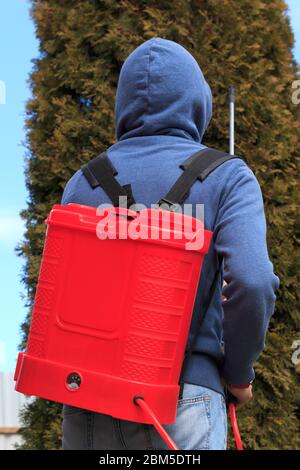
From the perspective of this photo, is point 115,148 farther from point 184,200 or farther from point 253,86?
point 253,86

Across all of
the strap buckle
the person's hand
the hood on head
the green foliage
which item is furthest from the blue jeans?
the green foliage

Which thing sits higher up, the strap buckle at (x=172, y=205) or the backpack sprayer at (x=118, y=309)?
the strap buckle at (x=172, y=205)

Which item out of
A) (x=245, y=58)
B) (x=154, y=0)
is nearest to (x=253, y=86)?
(x=245, y=58)

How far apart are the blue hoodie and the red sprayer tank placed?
0.10m

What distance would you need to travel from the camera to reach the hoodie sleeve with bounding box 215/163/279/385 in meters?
2.04

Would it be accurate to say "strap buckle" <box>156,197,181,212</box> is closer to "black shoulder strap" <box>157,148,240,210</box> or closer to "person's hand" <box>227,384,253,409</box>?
"black shoulder strap" <box>157,148,240,210</box>

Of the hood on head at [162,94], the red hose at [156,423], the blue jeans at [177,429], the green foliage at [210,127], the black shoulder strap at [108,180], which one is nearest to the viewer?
the red hose at [156,423]

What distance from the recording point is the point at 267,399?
5051 millimetres

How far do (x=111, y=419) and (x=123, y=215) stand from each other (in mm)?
520

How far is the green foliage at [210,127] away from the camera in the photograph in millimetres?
5043

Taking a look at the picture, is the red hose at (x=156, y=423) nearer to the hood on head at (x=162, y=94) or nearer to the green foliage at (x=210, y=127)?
the hood on head at (x=162, y=94)

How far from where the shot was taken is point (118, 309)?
1.98 meters

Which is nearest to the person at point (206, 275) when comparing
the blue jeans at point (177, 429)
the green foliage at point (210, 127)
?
the blue jeans at point (177, 429)

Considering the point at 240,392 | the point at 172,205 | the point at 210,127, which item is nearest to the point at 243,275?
the point at 172,205
